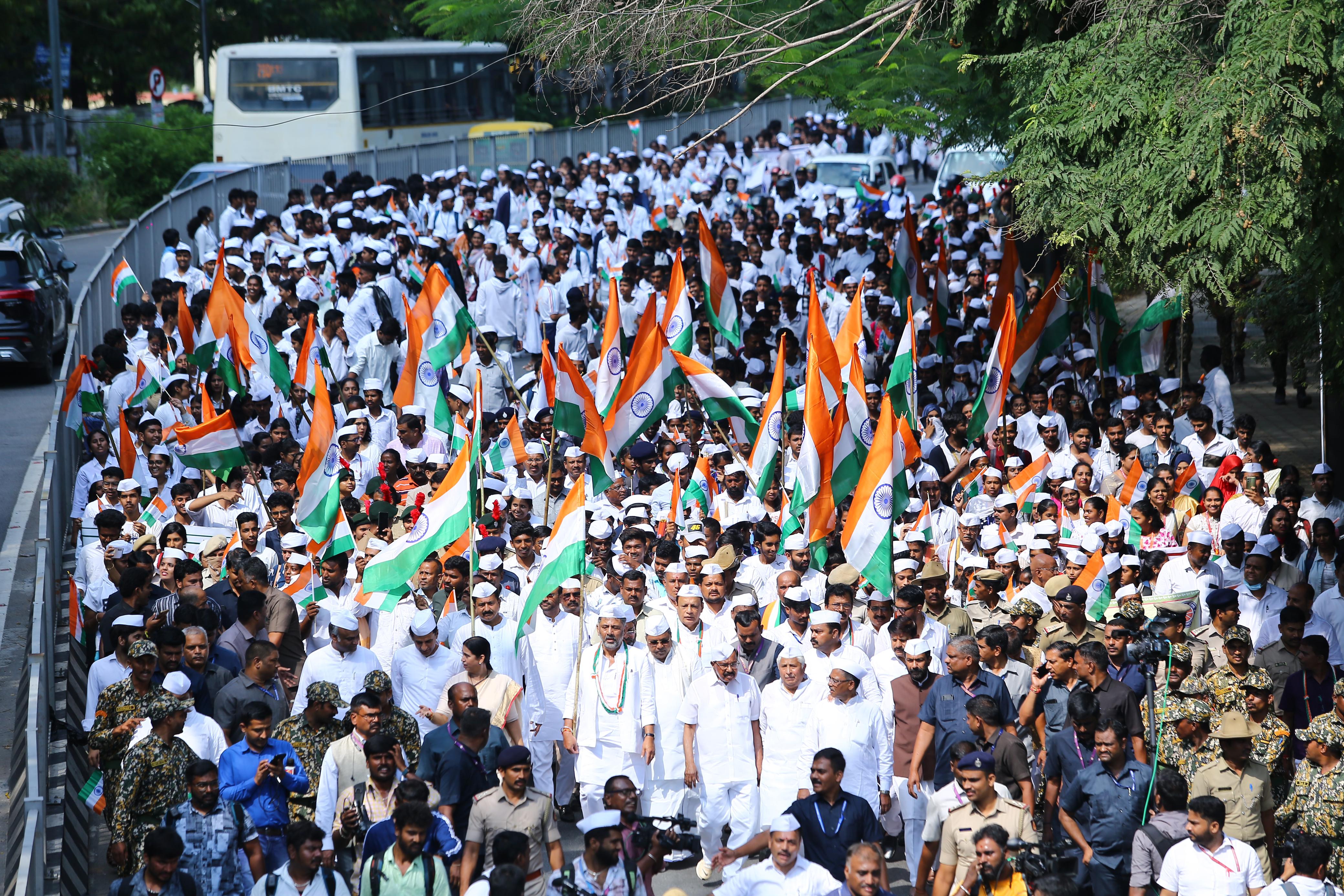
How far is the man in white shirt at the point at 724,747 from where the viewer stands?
891cm

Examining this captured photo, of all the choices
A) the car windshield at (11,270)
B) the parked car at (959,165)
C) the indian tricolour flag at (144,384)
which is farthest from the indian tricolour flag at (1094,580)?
the parked car at (959,165)

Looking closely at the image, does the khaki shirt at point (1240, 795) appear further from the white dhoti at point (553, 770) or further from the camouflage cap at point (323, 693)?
the camouflage cap at point (323, 693)

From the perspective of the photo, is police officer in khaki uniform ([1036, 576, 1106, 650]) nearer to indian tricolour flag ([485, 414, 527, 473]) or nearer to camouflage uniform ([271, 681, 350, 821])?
camouflage uniform ([271, 681, 350, 821])

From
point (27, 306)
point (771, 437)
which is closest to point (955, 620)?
point (771, 437)

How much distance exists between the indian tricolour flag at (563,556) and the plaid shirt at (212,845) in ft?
8.71

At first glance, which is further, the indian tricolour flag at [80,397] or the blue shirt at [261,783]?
the indian tricolour flag at [80,397]

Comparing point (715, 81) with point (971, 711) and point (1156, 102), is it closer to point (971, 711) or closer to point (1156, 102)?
point (1156, 102)

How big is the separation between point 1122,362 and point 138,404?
A: 8.44 m

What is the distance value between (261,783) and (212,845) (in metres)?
0.52

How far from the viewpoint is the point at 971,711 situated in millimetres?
8031

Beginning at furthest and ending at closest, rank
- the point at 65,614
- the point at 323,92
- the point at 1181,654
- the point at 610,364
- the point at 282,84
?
the point at 282,84, the point at 323,92, the point at 610,364, the point at 65,614, the point at 1181,654

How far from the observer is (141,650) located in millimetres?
8266

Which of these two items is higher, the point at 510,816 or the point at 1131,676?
the point at 1131,676

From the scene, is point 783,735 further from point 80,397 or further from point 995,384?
point 80,397
